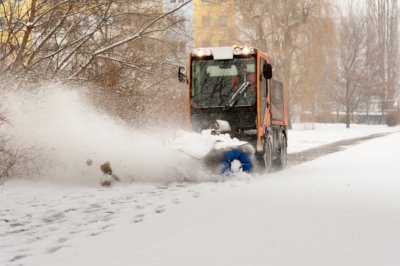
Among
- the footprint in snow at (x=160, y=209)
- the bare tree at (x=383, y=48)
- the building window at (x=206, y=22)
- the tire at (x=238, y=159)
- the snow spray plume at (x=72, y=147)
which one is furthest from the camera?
the bare tree at (x=383, y=48)

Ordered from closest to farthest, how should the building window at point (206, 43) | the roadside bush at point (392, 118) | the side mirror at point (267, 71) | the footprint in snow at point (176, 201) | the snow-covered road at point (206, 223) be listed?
the snow-covered road at point (206, 223), the footprint in snow at point (176, 201), the side mirror at point (267, 71), the building window at point (206, 43), the roadside bush at point (392, 118)

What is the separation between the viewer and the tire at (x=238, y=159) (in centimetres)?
1021

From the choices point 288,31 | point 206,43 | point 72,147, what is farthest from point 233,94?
point 288,31

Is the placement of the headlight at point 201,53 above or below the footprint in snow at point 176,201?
above

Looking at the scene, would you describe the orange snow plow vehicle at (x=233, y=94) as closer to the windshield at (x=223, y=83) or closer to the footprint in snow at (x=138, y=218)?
the windshield at (x=223, y=83)

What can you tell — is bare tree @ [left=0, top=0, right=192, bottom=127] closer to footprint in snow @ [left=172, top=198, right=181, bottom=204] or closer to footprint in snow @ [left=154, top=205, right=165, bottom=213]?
footprint in snow @ [left=172, top=198, right=181, bottom=204]

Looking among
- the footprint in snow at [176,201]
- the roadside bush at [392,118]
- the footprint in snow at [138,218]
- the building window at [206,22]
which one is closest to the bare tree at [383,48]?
the roadside bush at [392,118]

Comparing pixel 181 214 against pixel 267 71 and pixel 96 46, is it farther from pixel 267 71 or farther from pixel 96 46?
pixel 96 46

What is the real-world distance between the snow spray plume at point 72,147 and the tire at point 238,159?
542 mm

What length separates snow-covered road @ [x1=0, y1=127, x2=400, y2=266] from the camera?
4734 mm

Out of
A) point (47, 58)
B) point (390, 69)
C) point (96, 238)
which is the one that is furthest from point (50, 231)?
point (390, 69)

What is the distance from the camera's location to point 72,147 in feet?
36.4

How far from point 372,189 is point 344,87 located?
1570 inches

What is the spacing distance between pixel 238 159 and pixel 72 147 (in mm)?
3548
